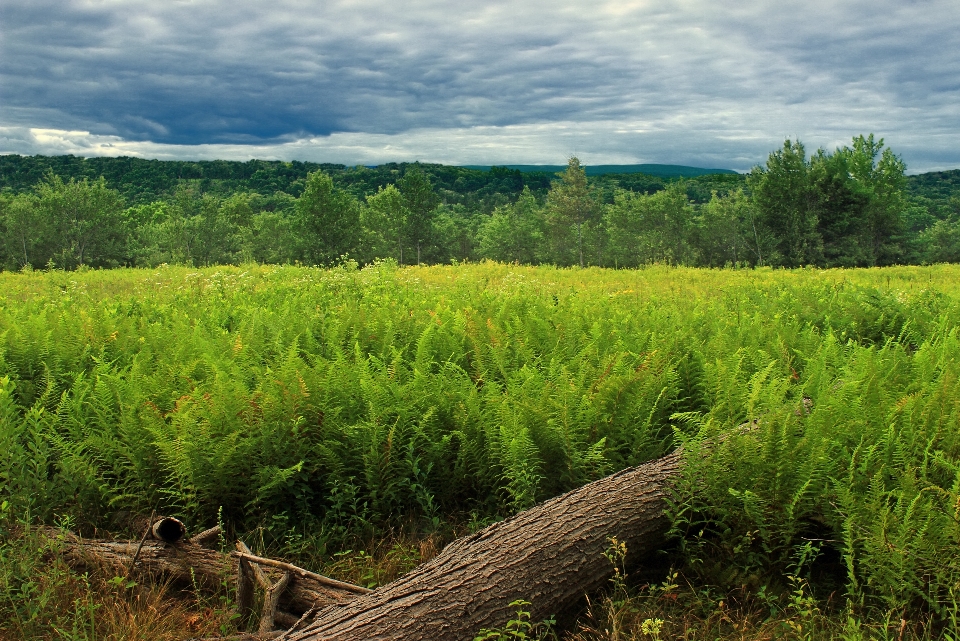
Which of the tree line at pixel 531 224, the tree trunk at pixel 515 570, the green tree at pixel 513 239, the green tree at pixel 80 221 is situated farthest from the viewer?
the green tree at pixel 513 239

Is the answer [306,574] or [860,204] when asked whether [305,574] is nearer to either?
[306,574]

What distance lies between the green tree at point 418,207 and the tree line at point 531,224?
0.14 metres

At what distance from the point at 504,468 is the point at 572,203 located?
A: 7846cm

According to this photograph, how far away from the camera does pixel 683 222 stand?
79688 millimetres

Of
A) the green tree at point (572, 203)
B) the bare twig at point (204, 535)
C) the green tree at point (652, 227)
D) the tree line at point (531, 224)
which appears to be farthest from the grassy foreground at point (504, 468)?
the green tree at point (572, 203)

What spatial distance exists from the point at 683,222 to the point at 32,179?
95.7 m

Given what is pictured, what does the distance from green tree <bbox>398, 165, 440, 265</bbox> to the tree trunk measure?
223ft

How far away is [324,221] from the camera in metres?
55.3

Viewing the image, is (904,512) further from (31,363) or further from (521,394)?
(31,363)

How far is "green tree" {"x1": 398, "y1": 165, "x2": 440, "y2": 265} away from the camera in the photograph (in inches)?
2776

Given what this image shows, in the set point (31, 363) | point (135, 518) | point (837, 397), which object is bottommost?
point (135, 518)

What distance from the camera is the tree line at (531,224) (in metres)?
56.3

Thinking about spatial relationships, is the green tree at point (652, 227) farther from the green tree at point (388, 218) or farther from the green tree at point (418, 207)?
the green tree at point (388, 218)

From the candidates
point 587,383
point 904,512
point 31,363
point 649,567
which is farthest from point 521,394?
point 31,363
